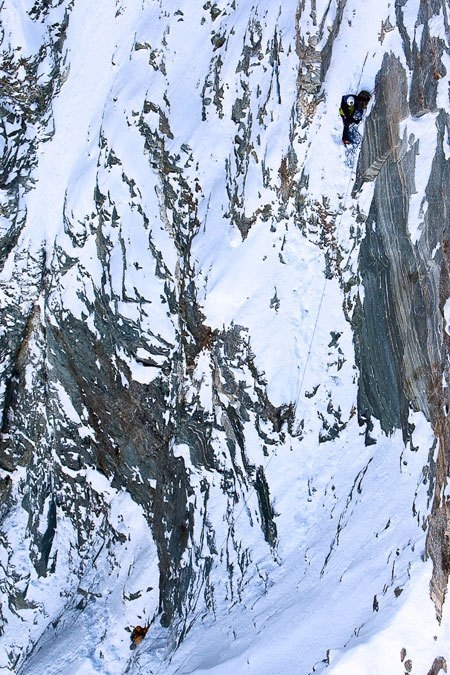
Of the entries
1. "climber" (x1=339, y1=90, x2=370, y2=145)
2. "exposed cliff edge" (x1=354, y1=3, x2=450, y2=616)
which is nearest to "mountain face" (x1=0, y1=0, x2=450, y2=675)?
"exposed cliff edge" (x1=354, y1=3, x2=450, y2=616)

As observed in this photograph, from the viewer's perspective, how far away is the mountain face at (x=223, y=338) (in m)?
8.51

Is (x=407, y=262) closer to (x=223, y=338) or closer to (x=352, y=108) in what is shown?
(x=352, y=108)

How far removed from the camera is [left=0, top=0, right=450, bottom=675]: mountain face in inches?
335

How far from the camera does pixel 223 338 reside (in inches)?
400

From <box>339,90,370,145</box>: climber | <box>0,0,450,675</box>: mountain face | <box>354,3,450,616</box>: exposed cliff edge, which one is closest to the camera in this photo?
<box>354,3,450,616</box>: exposed cliff edge

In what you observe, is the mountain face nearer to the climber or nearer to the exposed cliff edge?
the exposed cliff edge

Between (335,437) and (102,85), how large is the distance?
698 centimetres

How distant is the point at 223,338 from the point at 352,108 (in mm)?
3841

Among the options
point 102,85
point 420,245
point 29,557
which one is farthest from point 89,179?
point 29,557

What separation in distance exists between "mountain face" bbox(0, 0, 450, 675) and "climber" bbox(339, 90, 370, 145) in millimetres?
154

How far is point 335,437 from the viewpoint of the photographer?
9.51 metres

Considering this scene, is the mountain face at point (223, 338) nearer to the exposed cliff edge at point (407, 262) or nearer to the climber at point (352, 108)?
the exposed cliff edge at point (407, 262)

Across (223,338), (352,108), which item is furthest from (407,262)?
(223,338)

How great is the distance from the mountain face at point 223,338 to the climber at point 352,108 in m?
0.15
